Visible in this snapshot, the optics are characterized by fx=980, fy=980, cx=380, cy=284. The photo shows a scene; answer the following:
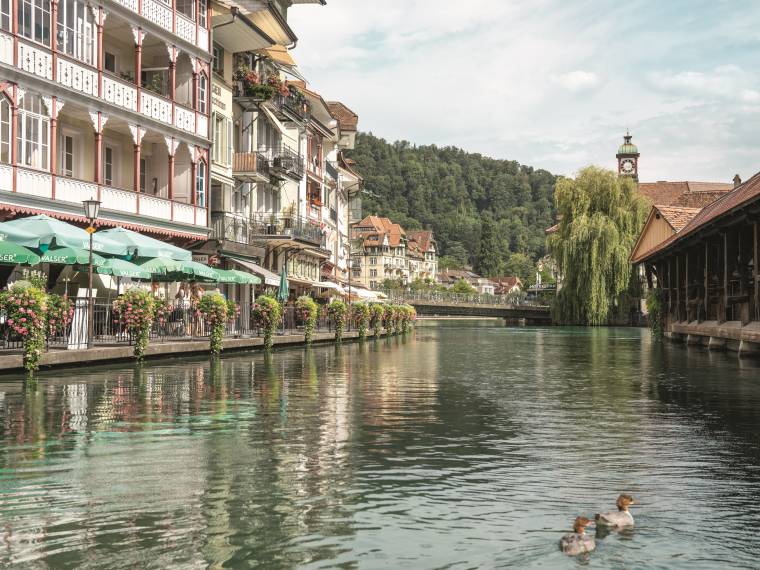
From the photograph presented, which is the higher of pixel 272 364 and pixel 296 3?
pixel 296 3

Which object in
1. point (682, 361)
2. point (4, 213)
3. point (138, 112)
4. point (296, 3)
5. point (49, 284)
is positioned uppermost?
point (296, 3)

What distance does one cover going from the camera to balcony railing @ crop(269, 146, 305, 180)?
5019cm

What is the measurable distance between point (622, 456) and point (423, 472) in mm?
2645

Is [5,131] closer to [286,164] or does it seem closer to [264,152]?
[264,152]

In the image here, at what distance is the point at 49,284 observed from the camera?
1059 inches

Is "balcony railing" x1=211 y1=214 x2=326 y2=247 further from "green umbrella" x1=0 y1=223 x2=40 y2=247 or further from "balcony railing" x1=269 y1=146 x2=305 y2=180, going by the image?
"green umbrella" x1=0 y1=223 x2=40 y2=247

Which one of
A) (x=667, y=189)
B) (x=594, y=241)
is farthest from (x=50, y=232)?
(x=667, y=189)

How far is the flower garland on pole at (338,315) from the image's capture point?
45.5 metres

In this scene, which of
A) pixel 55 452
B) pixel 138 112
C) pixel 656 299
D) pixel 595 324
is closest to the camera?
pixel 55 452

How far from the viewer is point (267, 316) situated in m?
34.7

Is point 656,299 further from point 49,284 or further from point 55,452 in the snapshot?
point 55,452

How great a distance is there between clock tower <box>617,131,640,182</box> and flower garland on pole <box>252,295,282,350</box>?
13189 centimetres

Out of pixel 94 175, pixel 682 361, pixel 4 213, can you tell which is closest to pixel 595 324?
pixel 682 361

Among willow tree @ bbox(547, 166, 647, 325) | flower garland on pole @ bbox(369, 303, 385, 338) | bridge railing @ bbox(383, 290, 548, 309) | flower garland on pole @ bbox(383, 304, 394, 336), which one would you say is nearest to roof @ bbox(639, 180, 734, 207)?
bridge railing @ bbox(383, 290, 548, 309)
